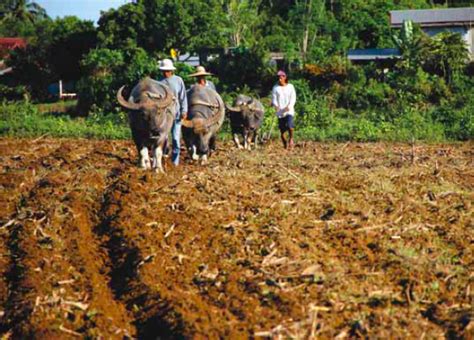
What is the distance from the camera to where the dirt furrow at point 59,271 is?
19.5 feet

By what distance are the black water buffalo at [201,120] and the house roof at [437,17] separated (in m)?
27.6

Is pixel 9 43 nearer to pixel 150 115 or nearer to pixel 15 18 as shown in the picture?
pixel 15 18

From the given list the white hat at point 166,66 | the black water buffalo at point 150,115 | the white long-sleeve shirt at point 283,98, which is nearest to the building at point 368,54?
the white long-sleeve shirt at point 283,98

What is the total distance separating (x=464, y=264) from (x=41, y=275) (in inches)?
138

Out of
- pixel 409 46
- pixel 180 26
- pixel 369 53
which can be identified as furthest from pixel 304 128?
pixel 369 53

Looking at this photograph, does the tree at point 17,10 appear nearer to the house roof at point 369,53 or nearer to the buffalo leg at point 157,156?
the house roof at point 369,53

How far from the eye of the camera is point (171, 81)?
41.8ft

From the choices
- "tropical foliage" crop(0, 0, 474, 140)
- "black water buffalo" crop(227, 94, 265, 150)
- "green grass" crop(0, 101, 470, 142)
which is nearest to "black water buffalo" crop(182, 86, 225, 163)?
"black water buffalo" crop(227, 94, 265, 150)

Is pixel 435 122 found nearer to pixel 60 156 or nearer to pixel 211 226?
pixel 60 156

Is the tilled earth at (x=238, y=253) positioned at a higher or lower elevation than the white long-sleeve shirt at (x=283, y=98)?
lower

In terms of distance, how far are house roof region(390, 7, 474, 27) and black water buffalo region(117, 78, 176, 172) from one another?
29.1m

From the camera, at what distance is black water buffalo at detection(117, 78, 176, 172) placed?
11977 millimetres

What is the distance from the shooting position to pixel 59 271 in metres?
7.09

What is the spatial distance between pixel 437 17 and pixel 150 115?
31.0m
